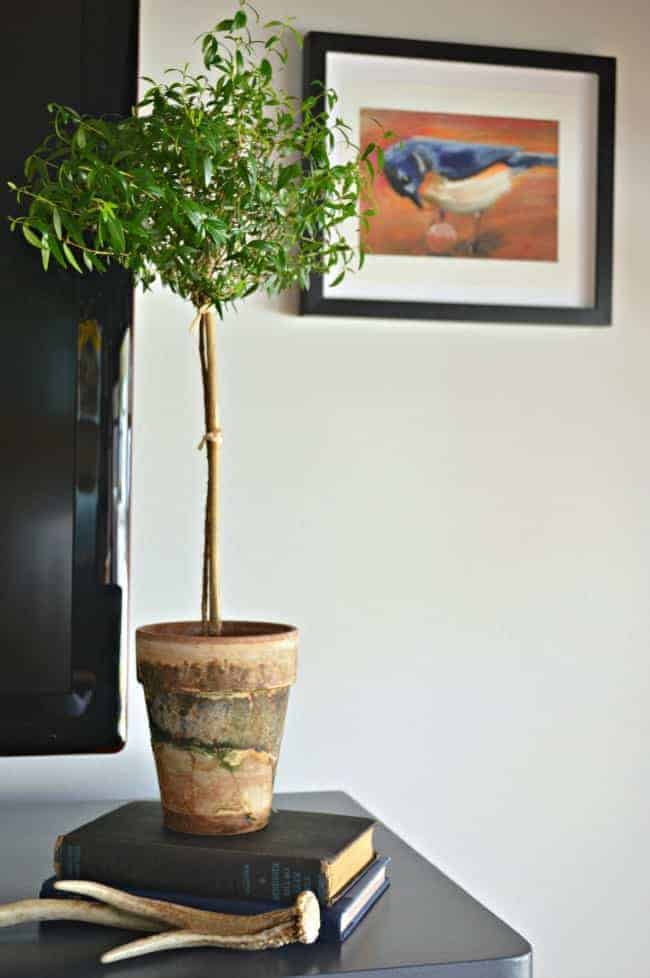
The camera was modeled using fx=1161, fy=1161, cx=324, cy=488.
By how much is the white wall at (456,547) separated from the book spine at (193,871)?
0.46 m

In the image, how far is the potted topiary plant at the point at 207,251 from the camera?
1.18 metres

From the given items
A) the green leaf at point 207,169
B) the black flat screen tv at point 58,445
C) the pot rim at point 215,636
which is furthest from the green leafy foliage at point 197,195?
the pot rim at point 215,636

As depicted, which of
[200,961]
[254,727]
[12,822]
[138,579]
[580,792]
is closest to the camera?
[200,961]

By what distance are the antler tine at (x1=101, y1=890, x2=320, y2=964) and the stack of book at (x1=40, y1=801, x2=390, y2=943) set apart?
3 cm

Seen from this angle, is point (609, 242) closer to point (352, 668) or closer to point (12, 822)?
point (352, 668)

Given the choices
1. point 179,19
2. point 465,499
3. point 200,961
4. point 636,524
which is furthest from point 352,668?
point 179,19

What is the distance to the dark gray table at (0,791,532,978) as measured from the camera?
1.05 m

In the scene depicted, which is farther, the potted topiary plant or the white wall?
the white wall

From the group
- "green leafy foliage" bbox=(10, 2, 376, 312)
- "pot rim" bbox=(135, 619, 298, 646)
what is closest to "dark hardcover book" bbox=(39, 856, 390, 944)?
"pot rim" bbox=(135, 619, 298, 646)

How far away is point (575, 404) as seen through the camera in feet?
5.85

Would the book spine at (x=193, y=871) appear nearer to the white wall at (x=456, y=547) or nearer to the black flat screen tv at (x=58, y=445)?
the black flat screen tv at (x=58, y=445)

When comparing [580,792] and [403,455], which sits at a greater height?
[403,455]

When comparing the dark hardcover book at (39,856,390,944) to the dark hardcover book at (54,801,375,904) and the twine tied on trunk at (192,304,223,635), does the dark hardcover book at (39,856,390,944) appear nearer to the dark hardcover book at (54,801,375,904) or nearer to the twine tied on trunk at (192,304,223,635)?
the dark hardcover book at (54,801,375,904)

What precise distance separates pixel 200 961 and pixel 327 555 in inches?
28.6
